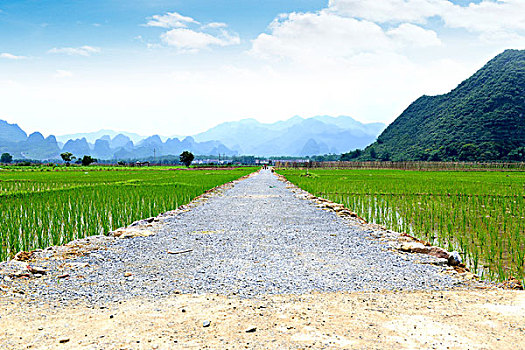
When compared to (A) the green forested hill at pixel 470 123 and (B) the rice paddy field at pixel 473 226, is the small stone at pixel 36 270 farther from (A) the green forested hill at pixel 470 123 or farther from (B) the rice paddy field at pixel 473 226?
(A) the green forested hill at pixel 470 123

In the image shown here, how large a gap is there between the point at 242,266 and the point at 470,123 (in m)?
86.3

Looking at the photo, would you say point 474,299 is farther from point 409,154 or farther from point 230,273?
point 409,154

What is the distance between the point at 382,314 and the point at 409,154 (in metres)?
88.8

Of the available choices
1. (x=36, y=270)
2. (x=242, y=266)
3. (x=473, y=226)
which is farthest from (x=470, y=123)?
(x=36, y=270)

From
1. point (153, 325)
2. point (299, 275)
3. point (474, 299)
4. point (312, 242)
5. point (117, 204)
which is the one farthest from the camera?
point (117, 204)

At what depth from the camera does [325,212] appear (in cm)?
1204

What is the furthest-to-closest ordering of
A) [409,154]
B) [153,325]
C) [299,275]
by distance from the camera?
[409,154], [299,275], [153,325]

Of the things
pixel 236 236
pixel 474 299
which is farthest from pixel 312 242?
pixel 474 299

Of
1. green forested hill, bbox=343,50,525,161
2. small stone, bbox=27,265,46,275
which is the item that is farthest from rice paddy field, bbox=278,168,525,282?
green forested hill, bbox=343,50,525,161

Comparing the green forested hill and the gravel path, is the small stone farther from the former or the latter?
the green forested hill

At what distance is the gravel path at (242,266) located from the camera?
472cm

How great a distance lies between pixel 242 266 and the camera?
18.8 feet

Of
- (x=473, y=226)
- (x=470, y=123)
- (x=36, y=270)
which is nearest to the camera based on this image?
(x=36, y=270)

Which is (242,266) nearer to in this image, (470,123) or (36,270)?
(36,270)
